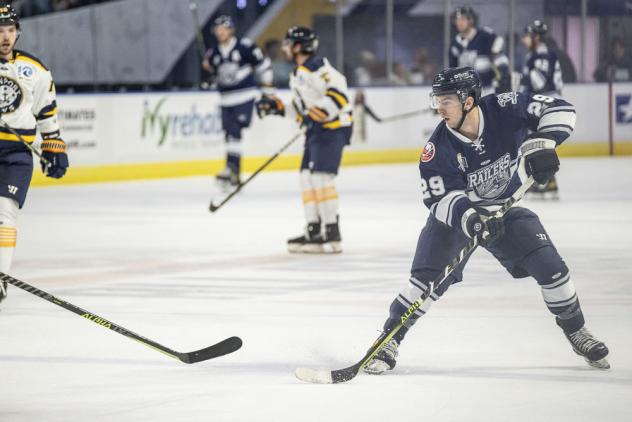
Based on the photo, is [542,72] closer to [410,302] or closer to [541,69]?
[541,69]

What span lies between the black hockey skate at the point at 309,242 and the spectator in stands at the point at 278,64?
6.75 meters

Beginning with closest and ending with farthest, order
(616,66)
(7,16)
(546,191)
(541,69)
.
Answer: (7,16) < (541,69) < (546,191) < (616,66)

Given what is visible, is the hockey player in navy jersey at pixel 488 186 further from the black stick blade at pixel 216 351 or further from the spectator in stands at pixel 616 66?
the spectator in stands at pixel 616 66

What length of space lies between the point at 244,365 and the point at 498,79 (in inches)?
250

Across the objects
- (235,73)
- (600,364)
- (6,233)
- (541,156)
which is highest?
(541,156)

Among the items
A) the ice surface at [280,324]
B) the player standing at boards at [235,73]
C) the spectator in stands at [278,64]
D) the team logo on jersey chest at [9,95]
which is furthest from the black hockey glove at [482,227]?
the spectator in stands at [278,64]

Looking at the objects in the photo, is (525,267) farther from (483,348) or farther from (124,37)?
(124,37)

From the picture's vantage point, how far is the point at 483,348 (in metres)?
4.57

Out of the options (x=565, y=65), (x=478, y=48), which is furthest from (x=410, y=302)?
(x=565, y=65)

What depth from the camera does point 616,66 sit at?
15.2 m

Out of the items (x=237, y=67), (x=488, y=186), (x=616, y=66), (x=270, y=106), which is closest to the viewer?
(x=488, y=186)

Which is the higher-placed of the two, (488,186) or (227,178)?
(488,186)

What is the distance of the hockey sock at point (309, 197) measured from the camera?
7.41 m

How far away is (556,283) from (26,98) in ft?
7.86
